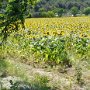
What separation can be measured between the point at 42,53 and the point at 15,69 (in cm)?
213

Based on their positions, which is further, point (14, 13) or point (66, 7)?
point (66, 7)

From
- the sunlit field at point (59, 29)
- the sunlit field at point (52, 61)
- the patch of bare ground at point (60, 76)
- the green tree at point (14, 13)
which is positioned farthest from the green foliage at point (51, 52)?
the sunlit field at point (59, 29)

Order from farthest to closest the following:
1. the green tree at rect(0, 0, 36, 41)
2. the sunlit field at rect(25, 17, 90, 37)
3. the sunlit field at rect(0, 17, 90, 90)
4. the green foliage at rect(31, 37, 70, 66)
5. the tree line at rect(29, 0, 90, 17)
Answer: the tree line at rect(29, 0, 90, 17) < the sunlit field at rect(25, 17, 90, 37) < the green foliage at rect(31, 37, 70, 66) < the green tree at rect(0, 0, 36, 41) < the sunlit field at rect(0, 17, 90, 90)

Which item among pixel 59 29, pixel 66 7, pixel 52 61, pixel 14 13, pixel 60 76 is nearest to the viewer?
pixel 14 13

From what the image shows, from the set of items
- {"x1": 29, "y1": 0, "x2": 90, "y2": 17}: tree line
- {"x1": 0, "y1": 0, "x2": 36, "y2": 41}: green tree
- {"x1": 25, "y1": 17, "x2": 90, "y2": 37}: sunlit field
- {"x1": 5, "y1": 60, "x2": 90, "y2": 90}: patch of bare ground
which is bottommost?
{"x1": 29, "y1": 0, "x2": 90, "y2": 17}: tree line

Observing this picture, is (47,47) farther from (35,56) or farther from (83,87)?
(83,87)

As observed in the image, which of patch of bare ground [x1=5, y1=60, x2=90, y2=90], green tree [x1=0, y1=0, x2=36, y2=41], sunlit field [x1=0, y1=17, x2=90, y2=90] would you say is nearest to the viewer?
patch of bare ground [x1=5, y1=60, x2=90, y2=90]

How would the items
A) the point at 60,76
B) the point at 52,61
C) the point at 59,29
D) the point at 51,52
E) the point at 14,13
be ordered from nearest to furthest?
1. the point at 14,13
2. the point at 60,76
3. the point at 52,61
4. the point at 51,52
5. the point at 59,29

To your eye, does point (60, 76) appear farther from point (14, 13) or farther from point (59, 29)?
point (59, 29)

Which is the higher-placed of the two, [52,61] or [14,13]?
[14,13]

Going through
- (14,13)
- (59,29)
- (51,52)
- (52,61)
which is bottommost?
(59,29)

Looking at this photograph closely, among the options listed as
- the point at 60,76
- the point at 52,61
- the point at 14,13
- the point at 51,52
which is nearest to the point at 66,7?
the point at 51,52

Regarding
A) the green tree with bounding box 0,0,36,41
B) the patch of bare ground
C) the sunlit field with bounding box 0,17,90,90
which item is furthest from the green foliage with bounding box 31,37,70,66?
the green tree with bounding box 0,0,36,41

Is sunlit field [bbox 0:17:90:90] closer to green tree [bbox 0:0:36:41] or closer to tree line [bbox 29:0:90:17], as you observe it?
green tree [bbox 0:0:36:41]
